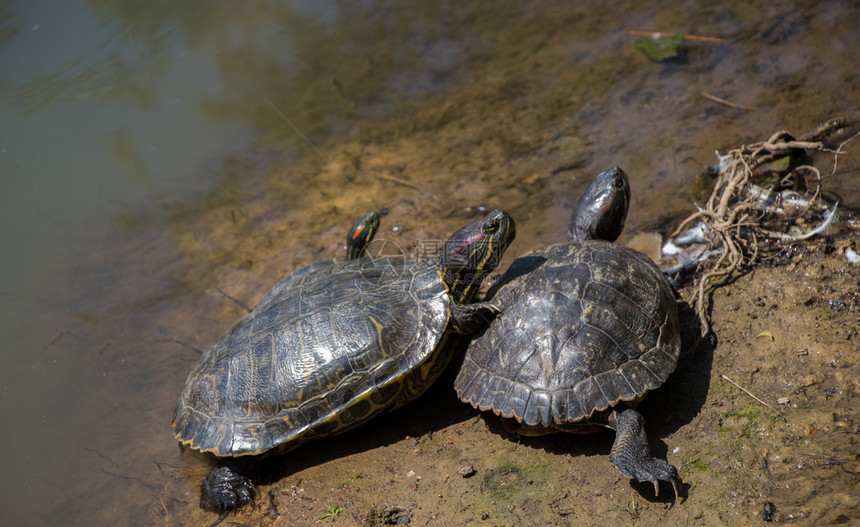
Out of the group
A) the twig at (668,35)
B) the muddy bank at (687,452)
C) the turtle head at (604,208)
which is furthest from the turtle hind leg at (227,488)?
the twig at (668,35)

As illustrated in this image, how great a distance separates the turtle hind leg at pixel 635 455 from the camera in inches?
143

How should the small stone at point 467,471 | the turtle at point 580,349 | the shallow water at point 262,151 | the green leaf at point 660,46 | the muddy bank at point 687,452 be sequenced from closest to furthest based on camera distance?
1. the muddy bank at point 687,452
2. the turtle at point 580,349
3. the small stone at point 467,471
4. the shallow water at point 262,151
5. the green leaf at point 660,46

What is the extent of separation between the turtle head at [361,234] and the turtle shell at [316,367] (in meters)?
1.29

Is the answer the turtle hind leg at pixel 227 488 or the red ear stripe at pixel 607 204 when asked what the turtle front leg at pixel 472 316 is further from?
the turtle hind leg at pixel 227 488

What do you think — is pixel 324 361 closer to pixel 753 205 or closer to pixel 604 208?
pixel 604 208

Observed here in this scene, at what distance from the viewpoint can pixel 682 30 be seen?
29.6ft

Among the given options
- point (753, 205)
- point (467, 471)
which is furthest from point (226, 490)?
point (753, 205)

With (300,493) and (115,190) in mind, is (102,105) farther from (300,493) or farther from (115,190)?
(300,493)

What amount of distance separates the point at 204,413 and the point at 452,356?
213cm

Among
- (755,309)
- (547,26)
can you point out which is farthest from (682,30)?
(755,309)

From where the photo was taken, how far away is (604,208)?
5.39 meters

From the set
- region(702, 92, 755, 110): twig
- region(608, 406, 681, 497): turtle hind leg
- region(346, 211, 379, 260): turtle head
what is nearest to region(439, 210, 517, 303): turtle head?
region(346, 211, 379, 260): turtle head

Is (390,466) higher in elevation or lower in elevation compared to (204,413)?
lower

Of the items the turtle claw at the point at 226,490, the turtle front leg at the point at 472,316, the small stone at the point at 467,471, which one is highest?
the turtle front leg at the point at 472,316
